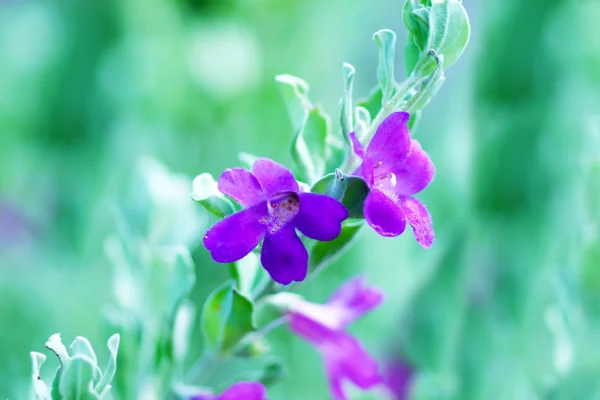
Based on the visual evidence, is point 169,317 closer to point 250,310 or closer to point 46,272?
point 250,310

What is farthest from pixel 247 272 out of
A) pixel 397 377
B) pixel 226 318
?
pixel 397 377

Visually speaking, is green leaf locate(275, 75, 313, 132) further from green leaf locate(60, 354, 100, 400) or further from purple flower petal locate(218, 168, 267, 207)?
green leaf locate(60, 354, 100, 400)

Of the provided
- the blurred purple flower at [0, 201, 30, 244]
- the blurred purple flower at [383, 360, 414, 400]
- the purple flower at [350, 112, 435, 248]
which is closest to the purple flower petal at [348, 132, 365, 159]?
the purple flower at [350, 112, 435, 248]

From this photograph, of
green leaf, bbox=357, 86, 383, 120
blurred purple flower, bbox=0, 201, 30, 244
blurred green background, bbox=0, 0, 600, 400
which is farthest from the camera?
blurred purple flower, bbox=0, 201, 30, 244

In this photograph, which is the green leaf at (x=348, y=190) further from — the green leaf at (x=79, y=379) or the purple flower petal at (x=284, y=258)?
the green leaf at (x=79, y=379)

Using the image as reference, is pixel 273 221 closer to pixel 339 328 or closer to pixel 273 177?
pixel 273 177

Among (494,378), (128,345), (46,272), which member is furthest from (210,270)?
(128,345)
